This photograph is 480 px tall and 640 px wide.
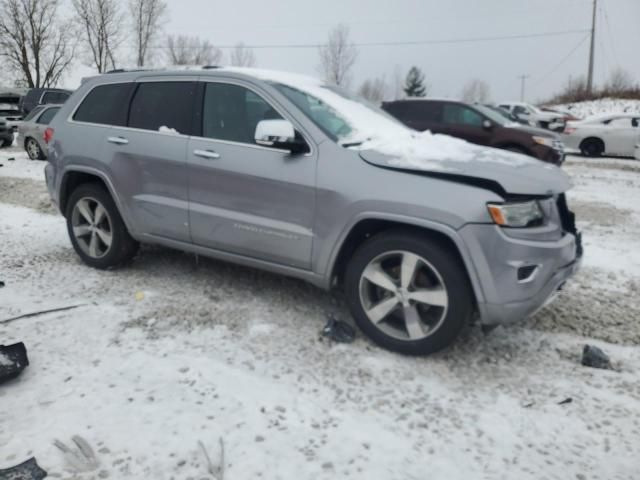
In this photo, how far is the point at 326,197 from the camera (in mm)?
3453

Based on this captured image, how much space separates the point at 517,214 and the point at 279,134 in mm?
1575

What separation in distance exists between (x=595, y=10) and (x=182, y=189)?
46.5 meters

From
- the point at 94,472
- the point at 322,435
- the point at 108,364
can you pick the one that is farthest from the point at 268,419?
the point at 108,364

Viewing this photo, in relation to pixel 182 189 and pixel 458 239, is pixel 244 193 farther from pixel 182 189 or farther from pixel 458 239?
pixel 458 239

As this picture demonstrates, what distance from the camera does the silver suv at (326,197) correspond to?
3.08 meters

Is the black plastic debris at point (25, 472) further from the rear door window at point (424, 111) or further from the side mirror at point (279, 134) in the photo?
the rear door window at point (424, 111)

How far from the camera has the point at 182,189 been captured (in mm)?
4105

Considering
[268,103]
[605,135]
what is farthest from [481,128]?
[268,103]

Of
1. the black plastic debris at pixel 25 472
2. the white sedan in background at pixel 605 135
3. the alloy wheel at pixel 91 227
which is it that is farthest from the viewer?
the white sedan in background at pixel 605 135

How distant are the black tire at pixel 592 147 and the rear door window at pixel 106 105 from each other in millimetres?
16042

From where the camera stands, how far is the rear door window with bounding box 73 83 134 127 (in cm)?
456

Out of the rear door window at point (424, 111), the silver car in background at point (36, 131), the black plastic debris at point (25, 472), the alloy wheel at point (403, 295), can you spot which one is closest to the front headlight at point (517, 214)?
the alloy wheel at point (403, 295)

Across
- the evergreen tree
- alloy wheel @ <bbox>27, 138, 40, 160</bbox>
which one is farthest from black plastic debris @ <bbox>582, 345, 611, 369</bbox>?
the evergreen tree

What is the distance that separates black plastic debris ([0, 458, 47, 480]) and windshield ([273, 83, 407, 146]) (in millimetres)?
2498
